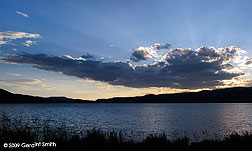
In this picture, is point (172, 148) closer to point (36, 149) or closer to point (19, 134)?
point (36, 149)

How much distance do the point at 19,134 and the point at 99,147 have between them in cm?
657

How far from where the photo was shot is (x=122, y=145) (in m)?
14.9

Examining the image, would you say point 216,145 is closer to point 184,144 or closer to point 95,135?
point 184,144

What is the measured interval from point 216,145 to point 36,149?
1396 cm

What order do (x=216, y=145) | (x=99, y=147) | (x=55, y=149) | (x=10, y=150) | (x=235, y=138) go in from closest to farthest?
(x=10, y=150) → (x=55, y=149) → (x=99, y=147) → (x=216, y=145) → (x=235, y=138)

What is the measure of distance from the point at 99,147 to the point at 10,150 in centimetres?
598

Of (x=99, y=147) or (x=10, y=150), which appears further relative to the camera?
(x=99, y=147)

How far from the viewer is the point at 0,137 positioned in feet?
48.3

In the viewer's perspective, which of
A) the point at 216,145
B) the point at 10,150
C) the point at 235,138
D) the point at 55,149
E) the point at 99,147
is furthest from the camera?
the point at 235,138

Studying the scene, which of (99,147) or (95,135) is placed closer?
(99,147)

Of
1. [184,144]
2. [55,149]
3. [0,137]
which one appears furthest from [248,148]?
[0,137]

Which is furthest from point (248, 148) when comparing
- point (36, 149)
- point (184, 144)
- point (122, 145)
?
point (36, 149)

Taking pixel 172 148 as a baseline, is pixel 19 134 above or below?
above

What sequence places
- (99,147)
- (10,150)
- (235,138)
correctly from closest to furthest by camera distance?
(10,150) → (99,147) → (235,138)
